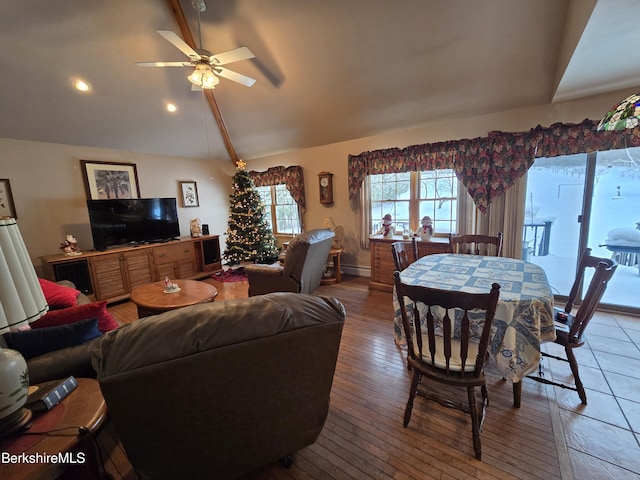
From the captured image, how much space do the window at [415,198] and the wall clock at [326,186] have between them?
0.80 meters

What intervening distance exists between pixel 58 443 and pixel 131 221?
424 centimetres

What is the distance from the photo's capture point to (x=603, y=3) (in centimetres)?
165

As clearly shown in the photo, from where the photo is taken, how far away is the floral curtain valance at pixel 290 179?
5309 mm

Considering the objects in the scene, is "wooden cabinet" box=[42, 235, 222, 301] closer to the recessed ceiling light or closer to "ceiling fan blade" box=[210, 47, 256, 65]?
the recessed ceiling light

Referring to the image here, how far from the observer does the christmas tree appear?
17.0 feet

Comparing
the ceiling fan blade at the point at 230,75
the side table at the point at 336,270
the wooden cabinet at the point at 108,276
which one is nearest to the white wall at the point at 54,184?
the wooden cabinet at the point at 108,276

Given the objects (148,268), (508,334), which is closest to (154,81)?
(148,268)

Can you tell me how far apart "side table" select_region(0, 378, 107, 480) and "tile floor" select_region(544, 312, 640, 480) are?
225 cm

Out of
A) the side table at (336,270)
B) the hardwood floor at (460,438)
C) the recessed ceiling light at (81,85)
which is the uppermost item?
the recessed ceiling light at (81,85)

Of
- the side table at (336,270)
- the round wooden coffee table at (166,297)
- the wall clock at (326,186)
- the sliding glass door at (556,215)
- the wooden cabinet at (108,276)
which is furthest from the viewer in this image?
the wall clock at (326,186)

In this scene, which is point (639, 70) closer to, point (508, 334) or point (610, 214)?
point (610, 214)

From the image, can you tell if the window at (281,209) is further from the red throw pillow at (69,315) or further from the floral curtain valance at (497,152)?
the red throw pillow at (69,315)

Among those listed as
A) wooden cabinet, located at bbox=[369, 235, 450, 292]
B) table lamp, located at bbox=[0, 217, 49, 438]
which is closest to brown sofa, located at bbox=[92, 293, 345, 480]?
table lamp, located at bbox=[0, 217, 49, 438]

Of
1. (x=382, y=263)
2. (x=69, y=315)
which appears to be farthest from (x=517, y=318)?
(x=69, y=315)
